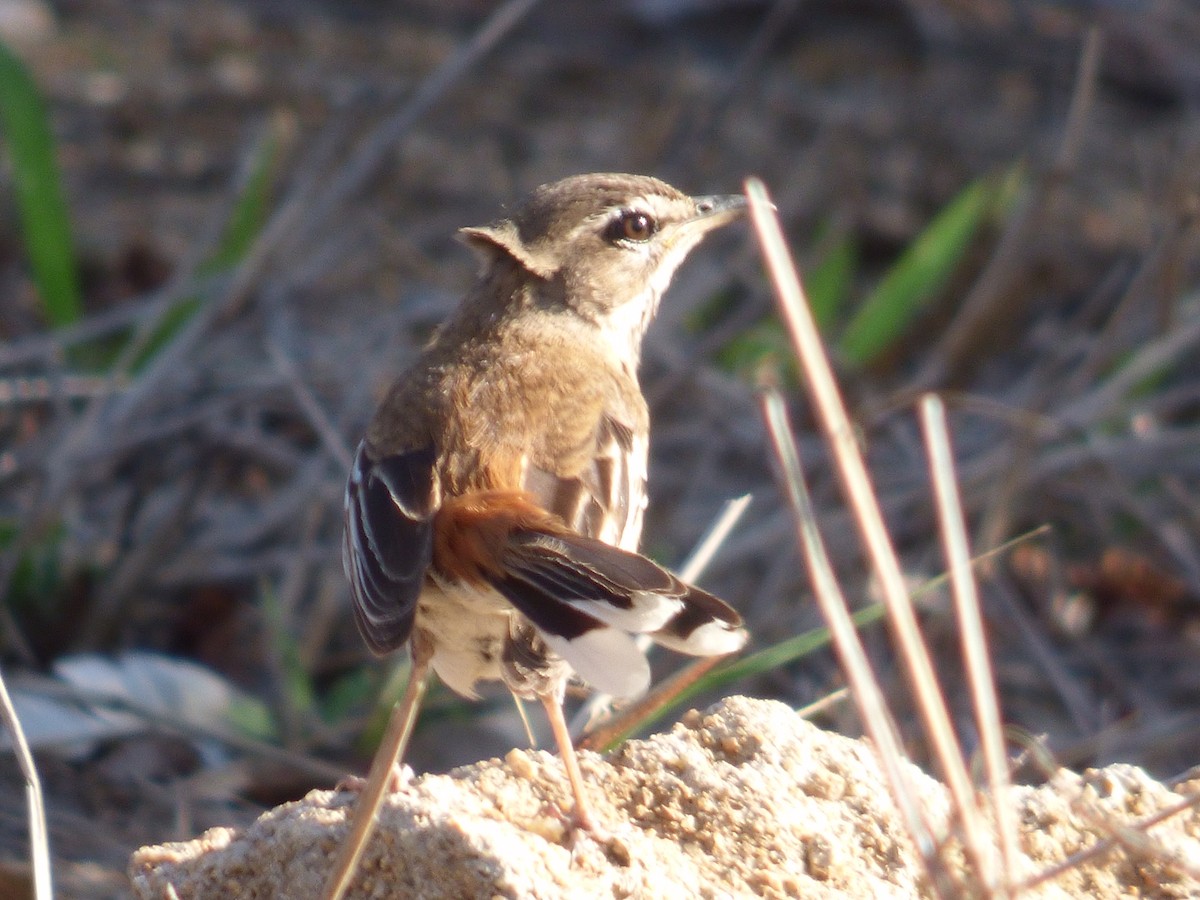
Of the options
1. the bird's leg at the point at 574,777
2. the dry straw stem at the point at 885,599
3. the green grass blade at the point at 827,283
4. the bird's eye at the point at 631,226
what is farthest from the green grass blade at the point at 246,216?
the dry straw stem at the point at 885,599

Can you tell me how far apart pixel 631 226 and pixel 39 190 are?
3385 millimetres

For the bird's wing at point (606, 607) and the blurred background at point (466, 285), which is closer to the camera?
the bird's wing at point (606, 607)

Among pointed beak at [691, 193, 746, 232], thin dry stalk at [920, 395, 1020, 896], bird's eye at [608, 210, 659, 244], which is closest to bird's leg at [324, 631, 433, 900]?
thin dry stalk at [920, 395, 1020, 896]

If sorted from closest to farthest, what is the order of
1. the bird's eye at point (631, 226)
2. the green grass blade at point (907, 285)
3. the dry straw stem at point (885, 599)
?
the dry straw stem at point (885, 599), the bird's eye at point (631, 226), the green grass blade at point (907, 285)

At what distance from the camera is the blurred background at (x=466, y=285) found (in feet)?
18.4

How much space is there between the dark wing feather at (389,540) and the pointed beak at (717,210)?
143 cm

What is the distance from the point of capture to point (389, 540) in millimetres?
3715

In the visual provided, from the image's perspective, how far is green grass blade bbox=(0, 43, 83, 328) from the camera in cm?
711

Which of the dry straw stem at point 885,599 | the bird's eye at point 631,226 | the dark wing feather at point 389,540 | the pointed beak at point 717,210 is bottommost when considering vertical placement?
the dark wing feather at point 389,540

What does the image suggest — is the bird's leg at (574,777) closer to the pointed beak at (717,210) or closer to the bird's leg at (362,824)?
the bird's leg at (362,824)

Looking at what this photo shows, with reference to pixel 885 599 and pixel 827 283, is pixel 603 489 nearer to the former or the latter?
pixel 885 599

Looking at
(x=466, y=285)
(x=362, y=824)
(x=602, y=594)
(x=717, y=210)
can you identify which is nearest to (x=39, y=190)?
Result: (x=466, y=285)

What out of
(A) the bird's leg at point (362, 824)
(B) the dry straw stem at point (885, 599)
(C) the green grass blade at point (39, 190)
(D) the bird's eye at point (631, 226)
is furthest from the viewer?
(C) the green grass blade at point (39, 190)

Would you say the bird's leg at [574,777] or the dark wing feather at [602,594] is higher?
the dark wing feather at [602,594]
